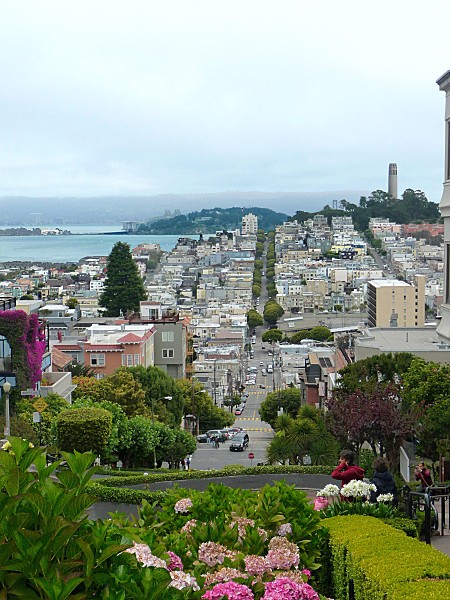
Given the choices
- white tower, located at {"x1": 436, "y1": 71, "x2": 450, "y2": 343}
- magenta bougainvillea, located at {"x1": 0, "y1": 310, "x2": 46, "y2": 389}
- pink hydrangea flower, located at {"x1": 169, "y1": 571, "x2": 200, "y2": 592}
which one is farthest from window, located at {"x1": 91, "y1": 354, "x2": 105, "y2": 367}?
pink hydrangea flower, located at {"x1": 169, "y1": 571, "x2": 200, "y2": 592}

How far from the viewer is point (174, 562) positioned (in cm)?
520

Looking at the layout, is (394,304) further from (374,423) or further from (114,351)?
(374,423)

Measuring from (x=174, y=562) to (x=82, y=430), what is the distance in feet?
53.1

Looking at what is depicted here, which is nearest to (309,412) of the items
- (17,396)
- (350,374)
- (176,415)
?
(17,396)

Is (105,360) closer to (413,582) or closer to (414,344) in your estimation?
(414,344)

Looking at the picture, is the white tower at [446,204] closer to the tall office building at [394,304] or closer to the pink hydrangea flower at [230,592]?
the pink hydrangea flower at [230,592]

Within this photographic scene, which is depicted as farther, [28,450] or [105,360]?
[105,360]

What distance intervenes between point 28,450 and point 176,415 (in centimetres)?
3652

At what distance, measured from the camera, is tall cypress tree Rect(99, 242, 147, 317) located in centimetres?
8831

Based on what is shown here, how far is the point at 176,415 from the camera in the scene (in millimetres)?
40844

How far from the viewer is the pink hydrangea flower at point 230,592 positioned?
15.7ft

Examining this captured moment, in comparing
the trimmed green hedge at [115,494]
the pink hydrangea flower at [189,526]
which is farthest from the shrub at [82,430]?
the pink hydrangea flower at [189,526]

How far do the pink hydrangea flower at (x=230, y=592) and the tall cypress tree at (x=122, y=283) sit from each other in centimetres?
8341

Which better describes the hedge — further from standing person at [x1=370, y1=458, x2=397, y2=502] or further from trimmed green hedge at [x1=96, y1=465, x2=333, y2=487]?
trimmed green hedge at [x1=96, y1=465, x2=333, y2=487]
